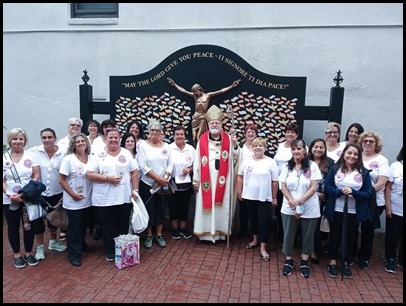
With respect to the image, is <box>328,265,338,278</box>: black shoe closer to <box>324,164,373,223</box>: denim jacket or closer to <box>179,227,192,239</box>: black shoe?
<box>324,164,373,223</box>: denim jacket

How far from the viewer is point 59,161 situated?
4516 millimetres

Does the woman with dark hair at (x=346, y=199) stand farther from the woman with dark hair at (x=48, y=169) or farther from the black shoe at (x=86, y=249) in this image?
the woman with dark hair at (x=48, y=169)

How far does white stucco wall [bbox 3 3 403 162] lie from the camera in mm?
5910

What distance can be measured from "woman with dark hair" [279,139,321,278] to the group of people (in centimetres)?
1

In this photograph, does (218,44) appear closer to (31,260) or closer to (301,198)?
(301,198)

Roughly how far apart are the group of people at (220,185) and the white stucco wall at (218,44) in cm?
168

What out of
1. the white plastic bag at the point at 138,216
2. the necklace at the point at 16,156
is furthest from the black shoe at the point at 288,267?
the necklace at the point at 16,156

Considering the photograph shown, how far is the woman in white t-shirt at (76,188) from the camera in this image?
4.21 meters

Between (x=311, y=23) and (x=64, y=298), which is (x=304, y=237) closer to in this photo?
(x=64, y=298)

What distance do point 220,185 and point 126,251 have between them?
1571mm

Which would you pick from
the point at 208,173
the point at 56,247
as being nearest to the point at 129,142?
the point at 208,173

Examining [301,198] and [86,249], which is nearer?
[301,198]

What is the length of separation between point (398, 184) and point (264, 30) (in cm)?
347

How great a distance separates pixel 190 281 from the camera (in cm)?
407
